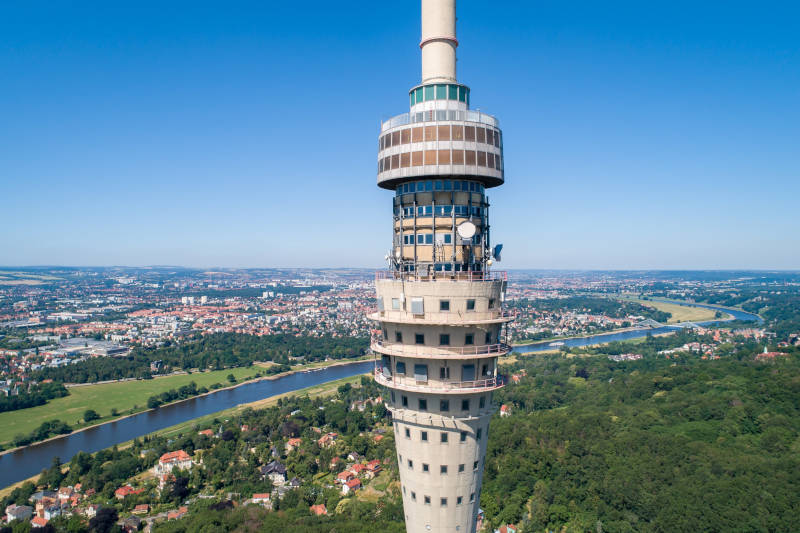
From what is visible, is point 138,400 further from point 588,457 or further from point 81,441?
point 588,457

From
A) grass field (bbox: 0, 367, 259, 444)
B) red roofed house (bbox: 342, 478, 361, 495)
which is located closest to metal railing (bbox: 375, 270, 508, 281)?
red roofed house (bbox: 342, 478, 361, 495)

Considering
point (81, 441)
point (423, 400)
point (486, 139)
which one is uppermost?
point (486, 139)

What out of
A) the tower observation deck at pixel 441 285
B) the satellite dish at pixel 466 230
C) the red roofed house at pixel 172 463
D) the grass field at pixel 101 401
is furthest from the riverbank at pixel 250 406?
the satellite dish at pixel 466 230

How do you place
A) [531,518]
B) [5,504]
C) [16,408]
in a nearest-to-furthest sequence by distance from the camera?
1. [531,518]
2. [5,504]
3. [16,408]

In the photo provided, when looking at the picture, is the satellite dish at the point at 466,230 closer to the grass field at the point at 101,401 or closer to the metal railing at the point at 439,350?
the metal railing at the point at 439,350

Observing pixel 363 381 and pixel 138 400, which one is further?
pixel 363 381

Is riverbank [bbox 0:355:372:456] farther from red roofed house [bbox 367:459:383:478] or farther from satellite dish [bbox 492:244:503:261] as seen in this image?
satellite dish [bbox 492:244:503:261]

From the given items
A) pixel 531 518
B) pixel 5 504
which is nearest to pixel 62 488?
pixel 5 504
